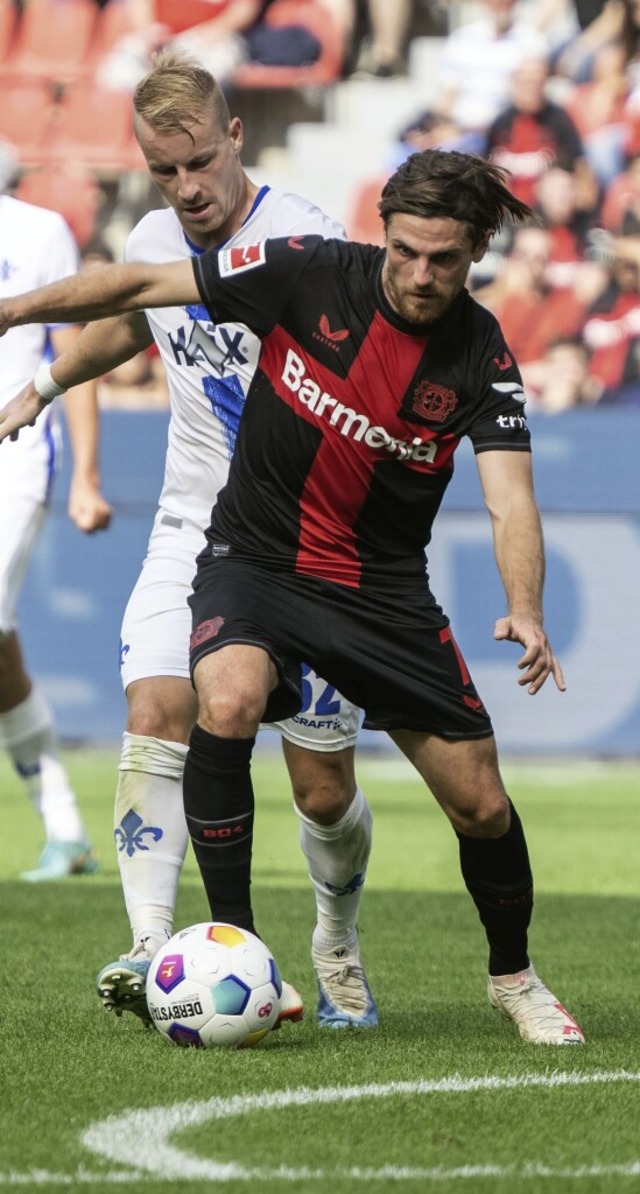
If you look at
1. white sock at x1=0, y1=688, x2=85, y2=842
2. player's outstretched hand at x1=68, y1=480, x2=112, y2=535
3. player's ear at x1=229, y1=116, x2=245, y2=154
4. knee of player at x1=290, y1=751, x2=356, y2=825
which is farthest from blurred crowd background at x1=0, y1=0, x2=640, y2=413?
knee of player at x1=290, y1=751, x2=356, y2=825

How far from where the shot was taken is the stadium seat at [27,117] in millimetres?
17125

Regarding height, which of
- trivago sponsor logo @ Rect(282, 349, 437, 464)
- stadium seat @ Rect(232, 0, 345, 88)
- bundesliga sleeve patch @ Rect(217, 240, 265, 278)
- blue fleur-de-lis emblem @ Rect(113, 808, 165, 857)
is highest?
stadium seat @ Rect(232, 0, 345, 88)

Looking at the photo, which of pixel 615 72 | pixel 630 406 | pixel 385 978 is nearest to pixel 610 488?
pixel 630 406

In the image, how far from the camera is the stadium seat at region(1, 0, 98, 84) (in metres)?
17.4

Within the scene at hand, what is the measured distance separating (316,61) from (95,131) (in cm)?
214

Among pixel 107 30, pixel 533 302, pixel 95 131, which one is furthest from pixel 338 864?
pixel 107 30

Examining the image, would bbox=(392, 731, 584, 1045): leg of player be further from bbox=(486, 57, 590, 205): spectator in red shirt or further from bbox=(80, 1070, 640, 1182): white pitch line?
bbox=(486, 57, 590, 205): spectator in red shirt

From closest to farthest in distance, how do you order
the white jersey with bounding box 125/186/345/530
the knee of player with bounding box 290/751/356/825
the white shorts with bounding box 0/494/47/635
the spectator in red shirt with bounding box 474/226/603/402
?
the knee of player with bounding box 290/751/356/825
the white jersey with bounding box 125/186/345/530
the white shorts with bounding box 0/494/47/635
the spectator in red shirt with bounding box 474/226/603/402

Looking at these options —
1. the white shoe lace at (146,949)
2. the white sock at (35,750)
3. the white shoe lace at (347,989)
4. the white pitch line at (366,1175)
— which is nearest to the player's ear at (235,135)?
the white shoe lace at (146,949)

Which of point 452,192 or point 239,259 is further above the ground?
point 452,192

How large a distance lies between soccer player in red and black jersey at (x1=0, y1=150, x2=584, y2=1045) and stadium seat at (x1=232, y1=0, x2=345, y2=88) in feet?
44.0

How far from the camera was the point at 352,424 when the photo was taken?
166 inches

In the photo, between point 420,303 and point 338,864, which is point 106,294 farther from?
point 338,864

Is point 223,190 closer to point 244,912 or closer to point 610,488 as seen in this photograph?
point 244,912
